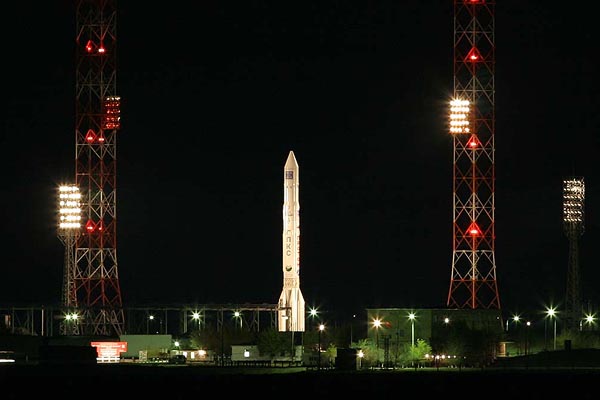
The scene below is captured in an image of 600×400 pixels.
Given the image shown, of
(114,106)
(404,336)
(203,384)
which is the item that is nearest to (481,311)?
(404,336)

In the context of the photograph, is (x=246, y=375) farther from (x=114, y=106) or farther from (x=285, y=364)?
(x=114, y=106)

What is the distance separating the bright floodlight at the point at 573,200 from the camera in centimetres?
17538

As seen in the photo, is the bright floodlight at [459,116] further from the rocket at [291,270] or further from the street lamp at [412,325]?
the rocket at [291,270]

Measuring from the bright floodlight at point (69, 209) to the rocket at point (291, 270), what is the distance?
21183 millimetres

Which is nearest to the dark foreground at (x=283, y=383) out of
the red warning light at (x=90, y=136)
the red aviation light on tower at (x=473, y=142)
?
the red aviation light on tower at (x=473, y=142)

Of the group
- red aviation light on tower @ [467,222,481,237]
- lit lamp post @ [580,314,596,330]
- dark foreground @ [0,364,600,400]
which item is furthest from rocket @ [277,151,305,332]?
dark foreground @ [0,364,600,400]

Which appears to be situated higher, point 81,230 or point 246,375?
point 81,230

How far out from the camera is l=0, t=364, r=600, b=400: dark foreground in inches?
3957

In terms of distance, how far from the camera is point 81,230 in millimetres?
176750

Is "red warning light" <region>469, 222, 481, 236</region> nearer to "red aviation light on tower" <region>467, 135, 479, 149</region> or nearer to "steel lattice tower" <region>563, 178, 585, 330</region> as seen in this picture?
"red aviation light on tower" <region>467, 135, 479, 149</region>

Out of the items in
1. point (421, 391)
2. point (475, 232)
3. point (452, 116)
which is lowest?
point (421, 391)

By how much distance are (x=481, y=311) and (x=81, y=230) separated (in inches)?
1609

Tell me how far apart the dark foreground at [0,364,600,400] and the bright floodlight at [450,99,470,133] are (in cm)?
3276

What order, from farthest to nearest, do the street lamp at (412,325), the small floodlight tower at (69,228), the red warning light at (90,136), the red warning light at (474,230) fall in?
the small floodlight tower at (69,228)
the red warning light at (90,136)
the street lamp at (412,325)
the red warning light at (474,230)
